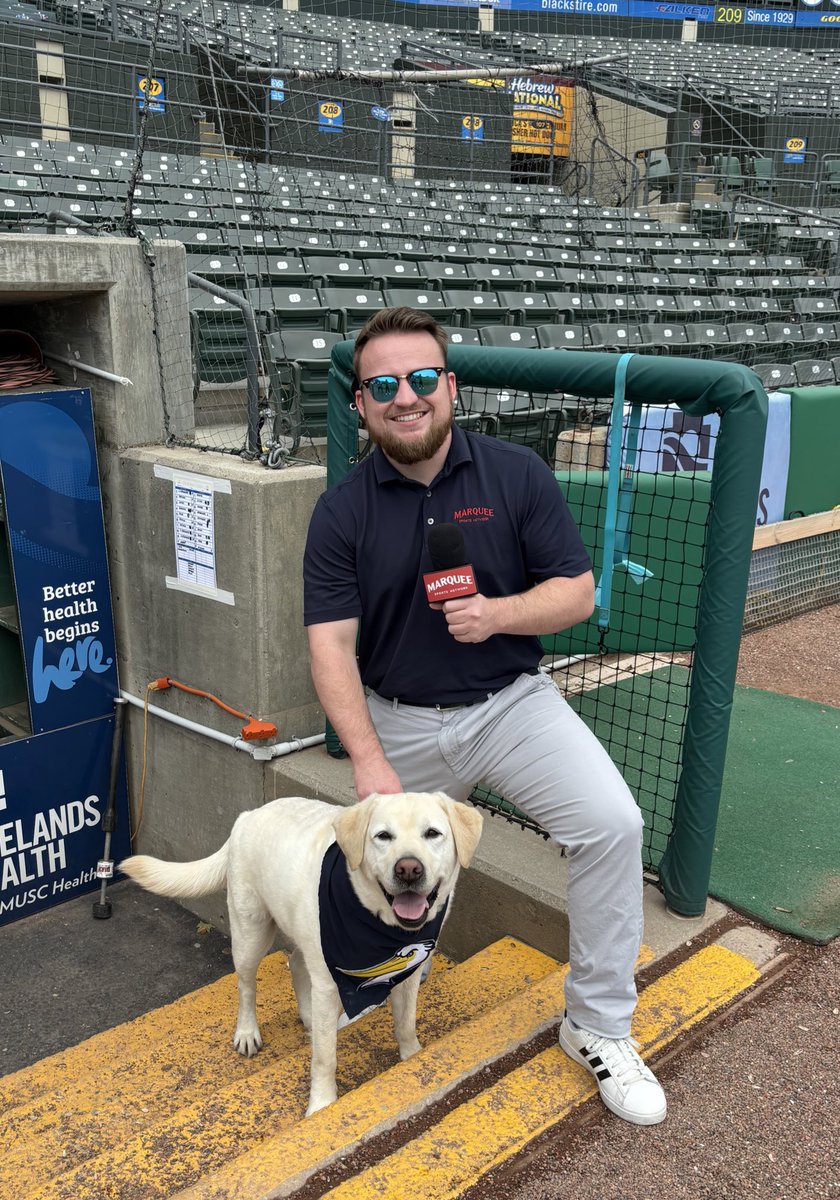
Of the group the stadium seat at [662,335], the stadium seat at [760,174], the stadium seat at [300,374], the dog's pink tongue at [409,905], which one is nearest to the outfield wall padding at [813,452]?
the stadium seat at [662,335]

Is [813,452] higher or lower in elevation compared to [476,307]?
lower

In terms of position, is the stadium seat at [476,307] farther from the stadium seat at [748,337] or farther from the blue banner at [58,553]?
the blue banner at [58,553]

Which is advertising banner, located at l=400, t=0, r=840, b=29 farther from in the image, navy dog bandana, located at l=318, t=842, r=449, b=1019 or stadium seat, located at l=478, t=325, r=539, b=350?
navy dog bandana, located at l=318, t=842, r=449, b=1019

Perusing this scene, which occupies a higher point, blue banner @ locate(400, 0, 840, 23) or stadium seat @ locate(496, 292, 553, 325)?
blue banner @ locate(400, 0, 840, 23)

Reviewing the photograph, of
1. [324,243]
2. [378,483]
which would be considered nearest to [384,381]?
[378,483]

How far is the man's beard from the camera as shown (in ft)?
7.48

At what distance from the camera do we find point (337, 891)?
2.21m

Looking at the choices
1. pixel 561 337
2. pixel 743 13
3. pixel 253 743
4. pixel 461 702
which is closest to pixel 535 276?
pixel 561 337

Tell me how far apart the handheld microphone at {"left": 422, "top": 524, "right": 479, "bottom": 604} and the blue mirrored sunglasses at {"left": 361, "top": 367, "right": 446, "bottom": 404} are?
1.24 feet

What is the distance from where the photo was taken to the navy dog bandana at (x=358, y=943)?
7.10ft

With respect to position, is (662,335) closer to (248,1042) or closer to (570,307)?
(570,307)

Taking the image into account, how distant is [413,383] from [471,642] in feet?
2.10

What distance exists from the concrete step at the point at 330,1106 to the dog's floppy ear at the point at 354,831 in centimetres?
59

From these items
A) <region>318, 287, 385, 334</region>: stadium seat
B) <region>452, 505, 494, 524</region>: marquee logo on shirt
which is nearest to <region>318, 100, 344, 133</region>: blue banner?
<region>318, 287, 385, 334</region>: stadium seat
